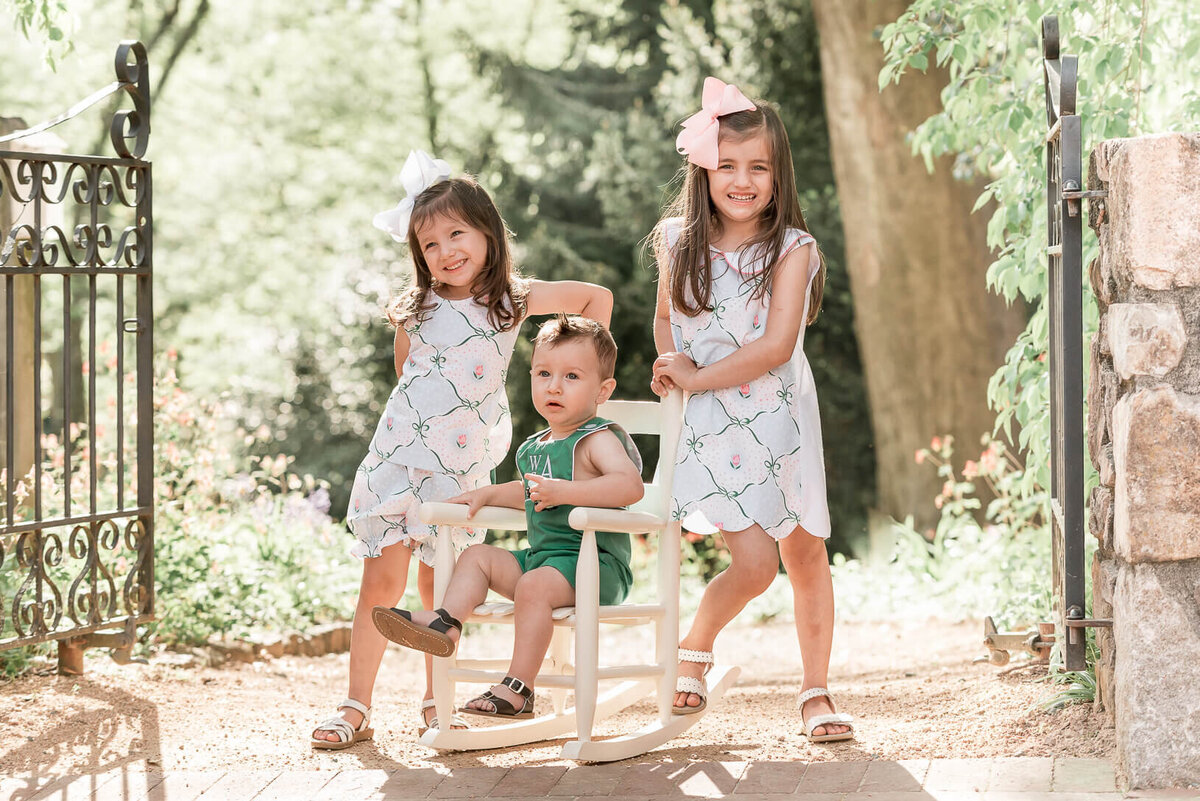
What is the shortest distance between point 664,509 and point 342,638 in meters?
3.00

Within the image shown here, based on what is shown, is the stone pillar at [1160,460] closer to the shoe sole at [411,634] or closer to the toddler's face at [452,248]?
the shoe sole at [411,634]

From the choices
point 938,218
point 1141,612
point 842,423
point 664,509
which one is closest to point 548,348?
point 664,509

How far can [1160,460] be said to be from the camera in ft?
8.20

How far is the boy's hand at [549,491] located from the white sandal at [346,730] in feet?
2.69

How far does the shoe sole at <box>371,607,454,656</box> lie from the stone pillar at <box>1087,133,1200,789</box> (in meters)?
1.43

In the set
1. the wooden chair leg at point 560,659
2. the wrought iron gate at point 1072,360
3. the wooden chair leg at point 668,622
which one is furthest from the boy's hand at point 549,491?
the wrought iron gate at point 1072,360

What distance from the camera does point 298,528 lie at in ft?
20.1

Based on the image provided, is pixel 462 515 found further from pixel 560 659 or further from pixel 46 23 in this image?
pixel 46 23

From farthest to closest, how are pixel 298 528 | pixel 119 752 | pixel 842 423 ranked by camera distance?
1. pixel 842 423
2. pixel 298 528
3. pixel 119 752

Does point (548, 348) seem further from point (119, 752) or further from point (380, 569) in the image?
point (119, 752)

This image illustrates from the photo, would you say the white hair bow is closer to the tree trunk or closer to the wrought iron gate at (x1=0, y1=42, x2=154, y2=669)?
the wrought iron gate at (x1=0, y1=42, x2=154, y2=669)

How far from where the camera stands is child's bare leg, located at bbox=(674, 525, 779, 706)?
3.10 m

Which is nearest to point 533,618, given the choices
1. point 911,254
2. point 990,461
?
point 990,461

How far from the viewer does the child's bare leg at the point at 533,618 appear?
290 cm
